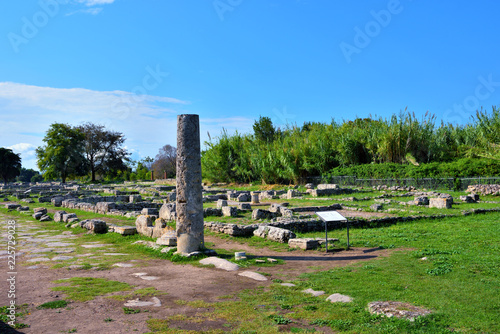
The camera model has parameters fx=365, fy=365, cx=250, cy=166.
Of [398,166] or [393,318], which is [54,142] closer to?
[398,166]

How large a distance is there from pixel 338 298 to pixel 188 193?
500 cm

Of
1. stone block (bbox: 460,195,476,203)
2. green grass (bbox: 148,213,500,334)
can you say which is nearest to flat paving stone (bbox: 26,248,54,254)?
green grass (bbox: 148,213,500,334)

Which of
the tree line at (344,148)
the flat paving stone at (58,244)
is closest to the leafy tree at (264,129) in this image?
the tree line at (344,148)

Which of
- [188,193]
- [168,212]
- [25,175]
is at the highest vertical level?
[25,175]

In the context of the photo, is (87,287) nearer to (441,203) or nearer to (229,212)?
(229,212)

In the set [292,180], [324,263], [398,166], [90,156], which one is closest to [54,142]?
[90,156]

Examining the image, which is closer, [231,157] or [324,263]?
[324,263]

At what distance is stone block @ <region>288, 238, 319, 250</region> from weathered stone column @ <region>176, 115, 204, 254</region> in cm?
275

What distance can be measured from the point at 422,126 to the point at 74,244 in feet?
100.0

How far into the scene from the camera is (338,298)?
18.8 feet

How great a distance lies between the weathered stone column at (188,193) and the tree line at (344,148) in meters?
22.3

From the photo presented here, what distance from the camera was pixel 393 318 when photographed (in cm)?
476

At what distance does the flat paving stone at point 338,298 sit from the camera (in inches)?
221

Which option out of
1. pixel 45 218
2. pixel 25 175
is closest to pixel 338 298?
pixel 45 218
